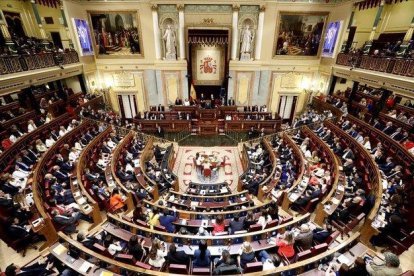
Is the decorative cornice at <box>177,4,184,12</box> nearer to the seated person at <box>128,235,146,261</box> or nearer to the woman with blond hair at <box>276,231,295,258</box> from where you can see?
the seated person at <box>128,235,146,261</box>

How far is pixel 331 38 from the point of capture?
44.5ft

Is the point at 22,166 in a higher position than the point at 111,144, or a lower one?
higher

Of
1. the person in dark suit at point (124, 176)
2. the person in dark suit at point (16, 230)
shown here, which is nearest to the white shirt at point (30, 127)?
the person in dark suit at point (124, 176)

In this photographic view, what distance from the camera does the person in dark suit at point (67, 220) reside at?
19.6 feet

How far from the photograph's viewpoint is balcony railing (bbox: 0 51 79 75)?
874 centimetres

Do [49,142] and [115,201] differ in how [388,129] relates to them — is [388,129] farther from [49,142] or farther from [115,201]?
[49,142]

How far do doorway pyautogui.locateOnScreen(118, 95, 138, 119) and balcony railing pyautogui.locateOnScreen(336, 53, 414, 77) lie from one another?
13.7 meters

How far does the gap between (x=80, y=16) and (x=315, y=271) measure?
16.4 m

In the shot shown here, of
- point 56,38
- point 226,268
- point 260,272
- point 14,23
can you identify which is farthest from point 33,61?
point 260,272

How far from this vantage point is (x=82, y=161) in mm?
8734

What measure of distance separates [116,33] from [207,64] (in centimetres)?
623

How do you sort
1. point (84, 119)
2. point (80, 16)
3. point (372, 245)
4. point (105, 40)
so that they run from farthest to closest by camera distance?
point (105, 40)
point (80, 16)
point (84, 119)
point (372, 245)

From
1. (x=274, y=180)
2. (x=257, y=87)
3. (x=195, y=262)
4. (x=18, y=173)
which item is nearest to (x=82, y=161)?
(x=18, y=173)

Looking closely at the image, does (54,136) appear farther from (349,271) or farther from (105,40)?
(349,271)
